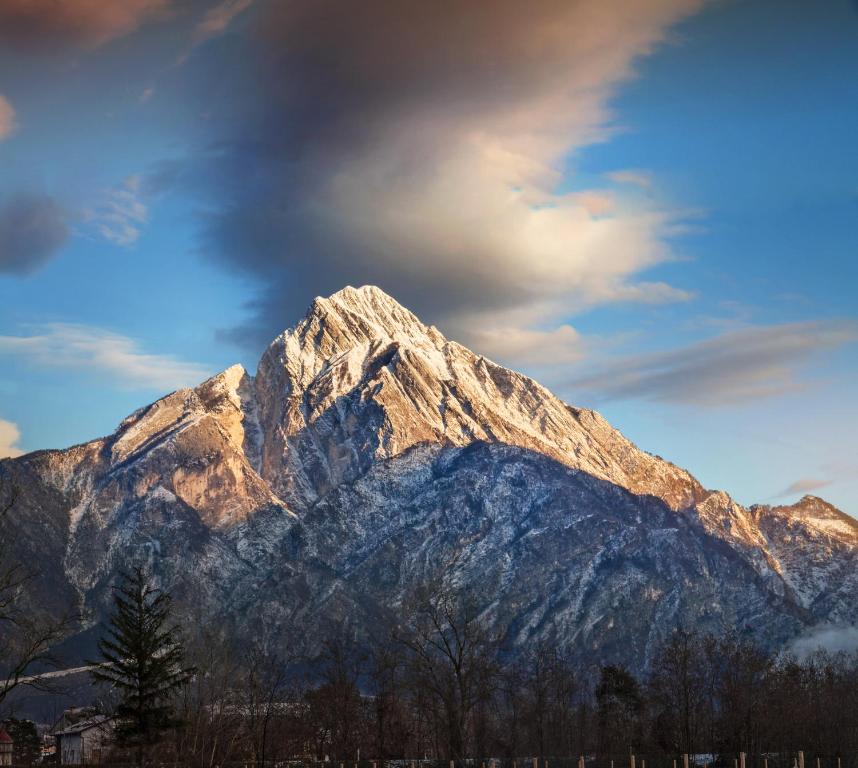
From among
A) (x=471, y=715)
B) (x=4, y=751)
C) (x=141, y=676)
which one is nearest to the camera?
(x=141, y=676)

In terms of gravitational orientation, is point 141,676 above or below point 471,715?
above

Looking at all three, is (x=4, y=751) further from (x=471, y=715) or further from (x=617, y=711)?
(x=617, y=711)

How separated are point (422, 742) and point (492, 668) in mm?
36349

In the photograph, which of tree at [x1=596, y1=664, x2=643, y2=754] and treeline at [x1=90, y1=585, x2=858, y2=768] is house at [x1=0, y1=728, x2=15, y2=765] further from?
tree at [x1=596, y1=664, x2=643, y2=754]

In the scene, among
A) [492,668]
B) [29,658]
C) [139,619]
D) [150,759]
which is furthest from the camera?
[492,668]

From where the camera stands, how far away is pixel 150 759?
96625 millimetres

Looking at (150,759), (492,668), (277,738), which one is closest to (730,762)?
(492,668)

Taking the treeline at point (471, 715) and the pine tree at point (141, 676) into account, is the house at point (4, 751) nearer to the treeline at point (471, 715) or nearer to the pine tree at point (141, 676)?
the treeline at point (471, 715)

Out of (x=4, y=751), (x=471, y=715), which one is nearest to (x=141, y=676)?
(x=471, y=715)

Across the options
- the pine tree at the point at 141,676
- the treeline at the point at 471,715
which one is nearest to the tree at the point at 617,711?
the treeline at the point at 471,715

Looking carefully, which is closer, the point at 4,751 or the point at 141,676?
the point at 141,676

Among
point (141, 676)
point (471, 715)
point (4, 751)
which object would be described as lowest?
point (4, 751)

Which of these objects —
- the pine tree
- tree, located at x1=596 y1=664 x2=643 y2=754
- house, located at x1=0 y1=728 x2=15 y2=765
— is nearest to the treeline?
tree, located at x1=596 y1=664 x2=643 y2=754

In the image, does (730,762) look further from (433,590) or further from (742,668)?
(742,668)
